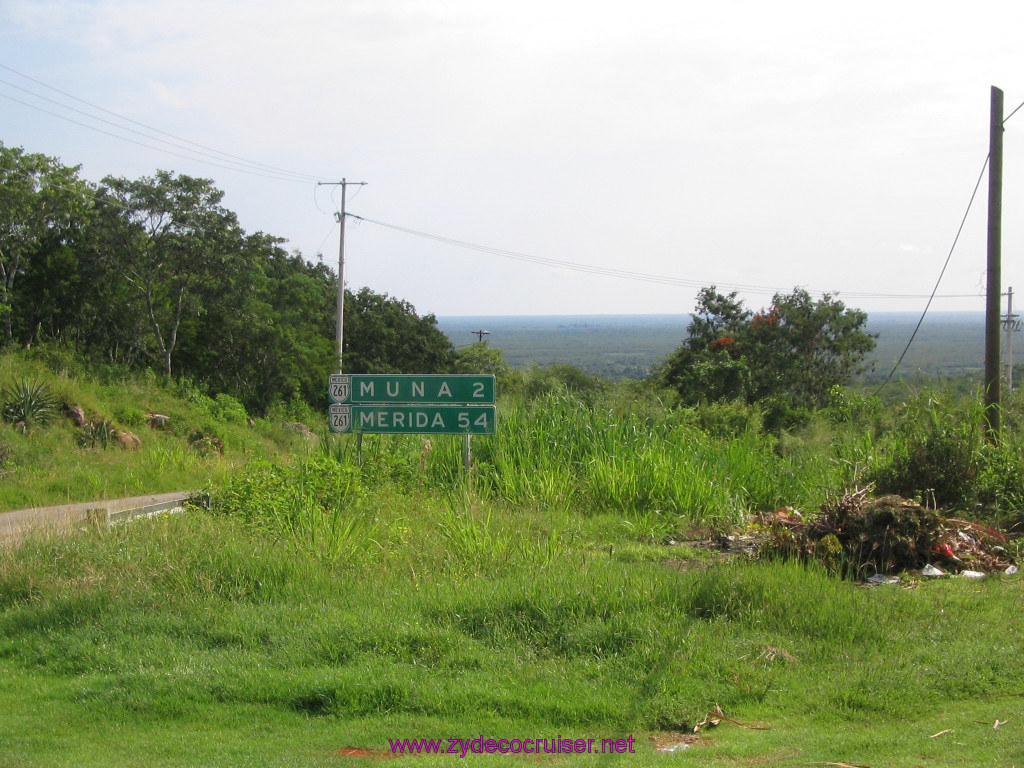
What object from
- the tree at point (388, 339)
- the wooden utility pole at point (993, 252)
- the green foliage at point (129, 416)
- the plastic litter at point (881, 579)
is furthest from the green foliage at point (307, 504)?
the tree at point (388, 339)

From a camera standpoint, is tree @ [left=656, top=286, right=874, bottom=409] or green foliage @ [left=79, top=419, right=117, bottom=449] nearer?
green foliage @ [left=79, top=419, right=117, bottom=449]

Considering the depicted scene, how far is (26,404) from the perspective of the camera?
2097cm

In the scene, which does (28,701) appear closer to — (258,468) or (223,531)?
(223,531)

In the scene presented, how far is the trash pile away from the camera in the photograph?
7578 mm

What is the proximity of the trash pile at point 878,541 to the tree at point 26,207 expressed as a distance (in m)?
23.2

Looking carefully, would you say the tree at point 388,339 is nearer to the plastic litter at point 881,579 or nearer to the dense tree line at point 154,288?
the dense tree line at point 154,288

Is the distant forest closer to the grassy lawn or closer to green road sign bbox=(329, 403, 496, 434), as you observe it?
green road sign bbox=(329, 403, 496, 434)

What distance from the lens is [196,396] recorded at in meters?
29.6

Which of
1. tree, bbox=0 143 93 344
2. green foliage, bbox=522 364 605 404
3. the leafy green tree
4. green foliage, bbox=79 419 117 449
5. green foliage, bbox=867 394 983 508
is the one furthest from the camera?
the leafy green tree

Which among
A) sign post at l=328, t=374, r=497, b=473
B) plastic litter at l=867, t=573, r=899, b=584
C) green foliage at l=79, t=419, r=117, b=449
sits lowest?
green foliage at l=79, t=419, r=117, b=449

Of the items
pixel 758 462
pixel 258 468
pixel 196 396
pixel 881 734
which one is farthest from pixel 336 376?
pixel 196 396

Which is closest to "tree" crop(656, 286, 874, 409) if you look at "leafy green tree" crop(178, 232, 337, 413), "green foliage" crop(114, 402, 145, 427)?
"leafy green tree" crop(178, 232, 337, 413)

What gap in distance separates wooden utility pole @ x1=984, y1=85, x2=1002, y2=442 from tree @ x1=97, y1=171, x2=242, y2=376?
80.7ft

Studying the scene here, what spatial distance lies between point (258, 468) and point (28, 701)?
189 inches
